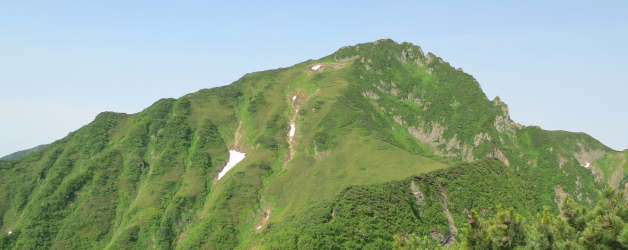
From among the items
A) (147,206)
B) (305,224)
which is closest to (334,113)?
(147,206)

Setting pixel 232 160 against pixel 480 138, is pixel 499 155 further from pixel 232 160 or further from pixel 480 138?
pixel 232 160

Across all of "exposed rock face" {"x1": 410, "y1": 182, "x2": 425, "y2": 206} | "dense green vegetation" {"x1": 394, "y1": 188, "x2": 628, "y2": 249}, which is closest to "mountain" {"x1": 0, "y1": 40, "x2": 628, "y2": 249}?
"exposed rock face" {"x1": 410, "y1": 182, "x2": 425, "y2": 206}

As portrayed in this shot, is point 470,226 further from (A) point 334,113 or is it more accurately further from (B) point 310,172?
(A) point 334,113

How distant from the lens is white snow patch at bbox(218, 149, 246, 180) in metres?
182

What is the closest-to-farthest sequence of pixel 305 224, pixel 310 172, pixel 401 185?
pixel 305 224 < pixel 401 185 < pixel 310 172

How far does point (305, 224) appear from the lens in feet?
277

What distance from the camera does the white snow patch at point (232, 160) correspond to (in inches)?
7157

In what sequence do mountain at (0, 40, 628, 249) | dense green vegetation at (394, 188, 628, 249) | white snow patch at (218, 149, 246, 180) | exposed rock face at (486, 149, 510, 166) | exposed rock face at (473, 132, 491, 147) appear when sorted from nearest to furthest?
dense green vegetation at (394, 188, 628, 249)
mountain at (0, 40, 628, 249)
white snow patch at (218, 149, 246, 180)
exposed rock face at (486, 149, 510, 166)
exposed rock face at (473, 132, 491, 147)

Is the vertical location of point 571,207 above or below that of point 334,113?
below

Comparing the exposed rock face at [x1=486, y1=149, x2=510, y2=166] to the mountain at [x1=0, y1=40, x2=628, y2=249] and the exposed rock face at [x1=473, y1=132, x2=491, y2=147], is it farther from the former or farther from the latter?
the exposed rock face at [x1=473, y1=132, x2=491, y2=147]

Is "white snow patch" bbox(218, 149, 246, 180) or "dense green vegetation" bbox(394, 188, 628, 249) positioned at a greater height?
"white snow patch" bbox(218, 149, 246, 180)

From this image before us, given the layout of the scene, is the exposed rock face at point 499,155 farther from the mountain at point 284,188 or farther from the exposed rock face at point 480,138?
the exposed rock face at point 480,138

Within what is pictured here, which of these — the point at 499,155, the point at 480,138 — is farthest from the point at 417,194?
the point at 480,138

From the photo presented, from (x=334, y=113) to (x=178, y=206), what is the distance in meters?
80.9
